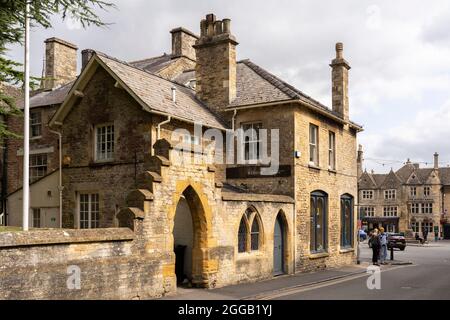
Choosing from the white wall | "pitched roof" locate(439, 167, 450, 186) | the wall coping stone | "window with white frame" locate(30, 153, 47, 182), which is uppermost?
"pitched roof" locate(439, 167, 450, 186)

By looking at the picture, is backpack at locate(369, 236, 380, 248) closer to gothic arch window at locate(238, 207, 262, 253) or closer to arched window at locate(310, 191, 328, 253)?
arched window at locate(310, 191, 328, 253)

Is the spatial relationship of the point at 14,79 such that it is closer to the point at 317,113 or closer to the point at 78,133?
the point at 78,133

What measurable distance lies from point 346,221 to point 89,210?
13.7 metres

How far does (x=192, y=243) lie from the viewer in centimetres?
1734

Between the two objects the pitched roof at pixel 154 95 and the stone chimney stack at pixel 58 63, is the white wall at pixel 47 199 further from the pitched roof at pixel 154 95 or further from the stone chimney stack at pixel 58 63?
the stone chimney stack at pixel 58 63

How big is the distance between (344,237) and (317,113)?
7.35 meters

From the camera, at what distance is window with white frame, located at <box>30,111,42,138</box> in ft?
88.5

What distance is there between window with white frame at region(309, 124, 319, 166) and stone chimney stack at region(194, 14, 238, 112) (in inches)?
152

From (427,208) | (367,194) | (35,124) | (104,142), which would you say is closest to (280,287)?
(104,142)

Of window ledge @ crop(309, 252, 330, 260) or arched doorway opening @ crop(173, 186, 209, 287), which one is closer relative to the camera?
arched doorway opening @ crop(173, 186, 209, 287)

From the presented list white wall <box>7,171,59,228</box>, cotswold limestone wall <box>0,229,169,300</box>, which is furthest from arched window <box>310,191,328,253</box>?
white wall <box>7,171,59,228</box>

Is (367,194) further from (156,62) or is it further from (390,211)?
(156,62)
